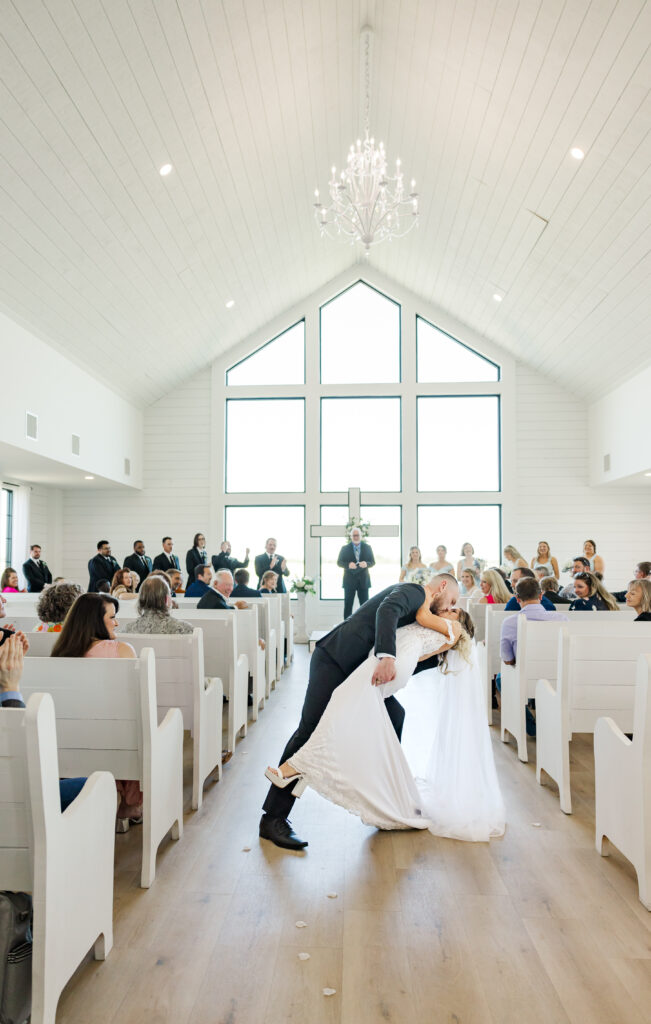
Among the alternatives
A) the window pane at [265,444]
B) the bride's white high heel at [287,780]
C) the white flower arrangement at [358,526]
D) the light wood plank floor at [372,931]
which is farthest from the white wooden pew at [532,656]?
the window pane at [265,444]

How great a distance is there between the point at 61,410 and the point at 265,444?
425cm

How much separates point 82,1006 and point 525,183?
309 inches

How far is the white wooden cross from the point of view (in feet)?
39.4

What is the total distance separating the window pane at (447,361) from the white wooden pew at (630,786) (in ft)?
32.7

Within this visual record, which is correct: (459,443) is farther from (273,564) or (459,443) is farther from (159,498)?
(159,498)

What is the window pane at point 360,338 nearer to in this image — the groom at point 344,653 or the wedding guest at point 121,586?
Answer: the wedding guest at point 121,586

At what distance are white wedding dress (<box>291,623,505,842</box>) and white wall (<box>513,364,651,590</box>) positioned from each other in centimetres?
898

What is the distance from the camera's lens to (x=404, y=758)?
10.3 feet

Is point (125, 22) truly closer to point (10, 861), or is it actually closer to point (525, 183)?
point (525, 183)

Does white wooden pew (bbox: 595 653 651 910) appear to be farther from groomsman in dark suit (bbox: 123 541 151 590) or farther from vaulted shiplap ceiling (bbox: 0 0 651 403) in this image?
groomsman in dark suit (bbox: 123 541 151 590)

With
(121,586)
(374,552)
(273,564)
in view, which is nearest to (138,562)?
(273,564)

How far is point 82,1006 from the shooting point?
1.92 meters

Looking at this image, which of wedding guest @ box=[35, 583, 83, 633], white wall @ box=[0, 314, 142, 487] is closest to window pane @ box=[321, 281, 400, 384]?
white wall @ box=[0, 314, 142, 487]

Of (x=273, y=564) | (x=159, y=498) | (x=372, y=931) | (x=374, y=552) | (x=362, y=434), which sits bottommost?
(x=372, y=931)
